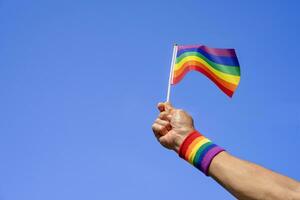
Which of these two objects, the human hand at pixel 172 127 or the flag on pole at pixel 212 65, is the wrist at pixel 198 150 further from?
the flag on pole at pixel 212 65

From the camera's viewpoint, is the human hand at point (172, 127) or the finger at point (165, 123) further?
the finger at point (165, 123)

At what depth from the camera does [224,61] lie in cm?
757

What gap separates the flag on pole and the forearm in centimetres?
328

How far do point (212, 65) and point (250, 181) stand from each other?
13.7 feet

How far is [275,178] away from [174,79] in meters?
4.19

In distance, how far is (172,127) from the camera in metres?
4.95

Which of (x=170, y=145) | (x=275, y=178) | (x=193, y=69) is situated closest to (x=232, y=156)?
(x=275, y=178)

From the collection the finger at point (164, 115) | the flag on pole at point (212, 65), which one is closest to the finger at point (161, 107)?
the finger at point (164, 115)

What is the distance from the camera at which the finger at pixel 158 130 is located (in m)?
5.08

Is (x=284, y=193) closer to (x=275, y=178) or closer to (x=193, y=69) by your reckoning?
(x=275, y=178)

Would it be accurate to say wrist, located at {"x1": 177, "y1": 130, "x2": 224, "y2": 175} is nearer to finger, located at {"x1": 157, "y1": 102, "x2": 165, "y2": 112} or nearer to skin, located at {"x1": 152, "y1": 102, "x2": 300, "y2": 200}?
skin, located at {"x1": 152, "y1": 102, "x2": 300, "y2": 200}

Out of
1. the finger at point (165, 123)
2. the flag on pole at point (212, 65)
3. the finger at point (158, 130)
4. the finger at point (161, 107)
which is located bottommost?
the finger at point (158, 130)

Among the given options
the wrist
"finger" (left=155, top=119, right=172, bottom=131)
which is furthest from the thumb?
the wrist

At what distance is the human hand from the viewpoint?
4.72 m
